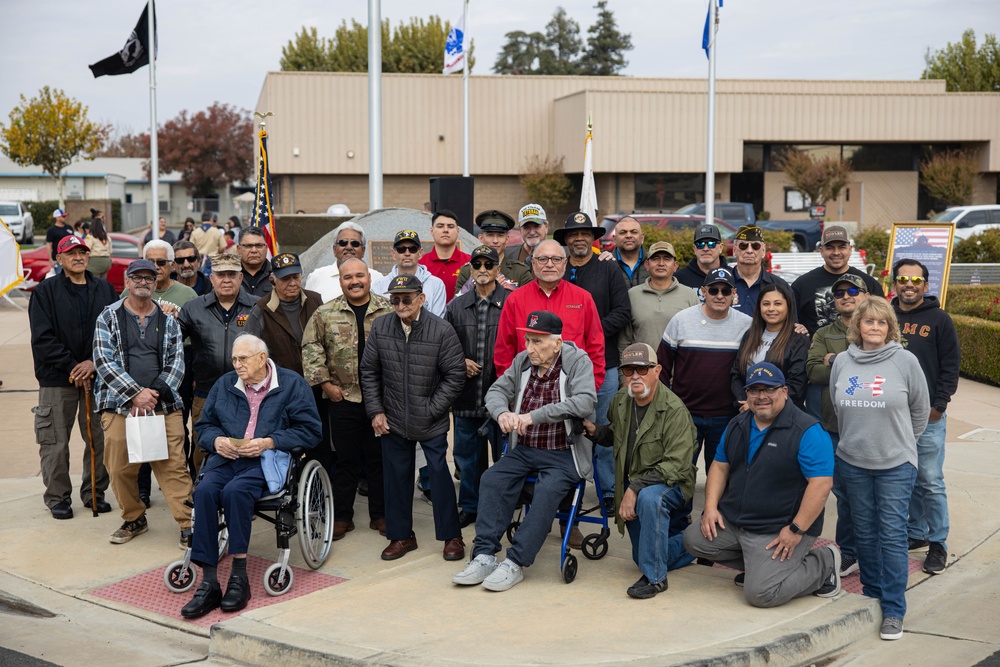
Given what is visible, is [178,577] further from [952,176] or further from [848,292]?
[952,176]

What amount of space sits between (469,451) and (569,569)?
1.47 meters

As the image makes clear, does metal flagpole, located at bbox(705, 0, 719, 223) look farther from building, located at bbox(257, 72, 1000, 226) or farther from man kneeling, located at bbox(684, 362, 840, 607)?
man kneeling, located at bbox(684, 362, 840, 607)

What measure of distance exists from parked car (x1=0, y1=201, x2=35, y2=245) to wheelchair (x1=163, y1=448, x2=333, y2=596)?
1590 inches

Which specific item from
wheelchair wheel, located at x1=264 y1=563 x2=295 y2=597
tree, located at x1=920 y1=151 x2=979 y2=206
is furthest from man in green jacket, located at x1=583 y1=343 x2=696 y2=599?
tree, located at x1=920 y1=151 x2=979 y2=206

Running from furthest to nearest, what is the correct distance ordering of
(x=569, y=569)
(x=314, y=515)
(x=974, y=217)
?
(x=974, y=217) → (x=314, y=515) → (x=569, y=569)

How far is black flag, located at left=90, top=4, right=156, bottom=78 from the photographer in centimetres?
2156

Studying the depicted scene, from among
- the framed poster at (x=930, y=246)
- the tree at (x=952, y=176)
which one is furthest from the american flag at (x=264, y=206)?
the tree at (x=952, y=176)

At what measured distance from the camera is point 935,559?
22.1ft

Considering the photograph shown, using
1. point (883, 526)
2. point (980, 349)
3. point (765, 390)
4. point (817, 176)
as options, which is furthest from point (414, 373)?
point (817, 176)

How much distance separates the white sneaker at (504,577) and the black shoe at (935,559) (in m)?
2.76

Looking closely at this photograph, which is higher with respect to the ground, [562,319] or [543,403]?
[562,319]

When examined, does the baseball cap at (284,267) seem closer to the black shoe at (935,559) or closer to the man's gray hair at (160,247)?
the man's gray hair at (160,247)

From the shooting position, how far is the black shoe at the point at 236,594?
19.7 feet

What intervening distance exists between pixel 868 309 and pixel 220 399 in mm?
4027
